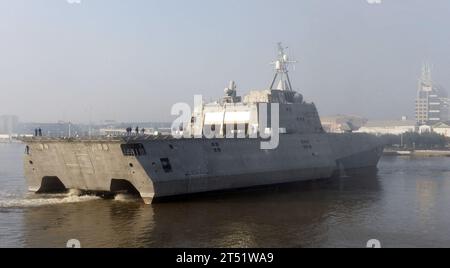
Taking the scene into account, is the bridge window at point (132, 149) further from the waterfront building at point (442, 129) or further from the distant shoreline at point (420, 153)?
the waterfront building at point (442, 129)

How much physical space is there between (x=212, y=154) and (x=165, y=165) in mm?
3742

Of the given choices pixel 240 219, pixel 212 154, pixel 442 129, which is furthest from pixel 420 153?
pixel 240 219

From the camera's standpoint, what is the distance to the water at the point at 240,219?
61.8 ft

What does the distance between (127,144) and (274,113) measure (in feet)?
45.1

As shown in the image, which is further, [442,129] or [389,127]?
[389,127]

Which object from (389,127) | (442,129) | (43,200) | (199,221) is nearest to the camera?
(199,221)

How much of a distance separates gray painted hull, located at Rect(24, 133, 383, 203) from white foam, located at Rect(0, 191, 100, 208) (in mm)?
646

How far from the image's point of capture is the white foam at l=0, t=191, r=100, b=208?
26.7m

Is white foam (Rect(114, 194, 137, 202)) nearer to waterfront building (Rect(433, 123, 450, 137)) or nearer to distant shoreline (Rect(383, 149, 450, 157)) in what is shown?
distant shoreline (Rect(383, 149, 450, 157))

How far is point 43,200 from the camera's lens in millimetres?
28172

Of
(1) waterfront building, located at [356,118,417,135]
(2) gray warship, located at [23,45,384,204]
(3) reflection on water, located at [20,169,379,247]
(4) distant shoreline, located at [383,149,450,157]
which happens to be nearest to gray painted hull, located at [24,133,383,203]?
(2) gray warship, located at [23,45,384,204]

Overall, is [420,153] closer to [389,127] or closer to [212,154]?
[389,127]
